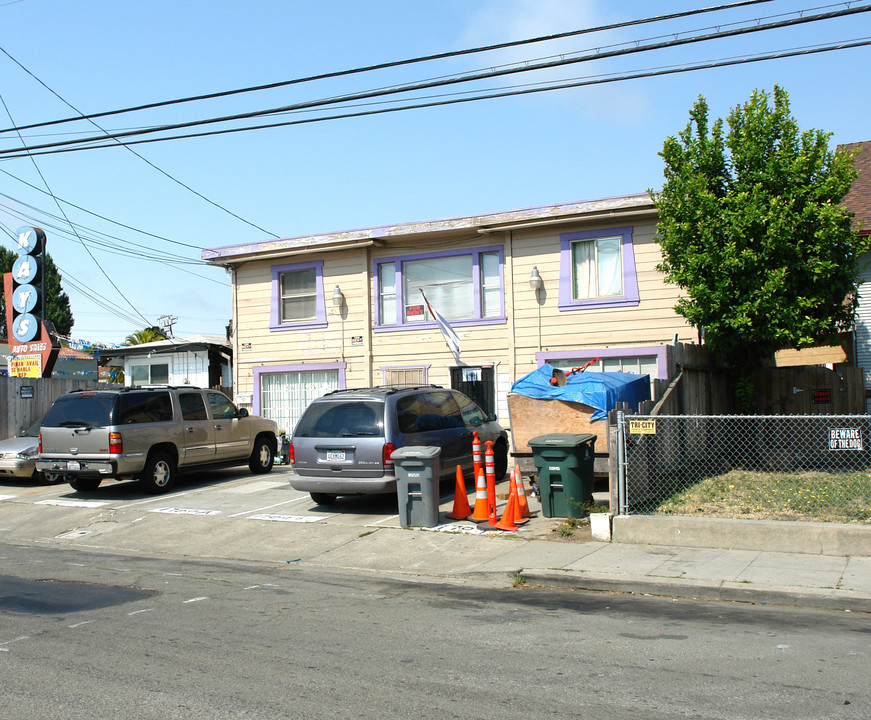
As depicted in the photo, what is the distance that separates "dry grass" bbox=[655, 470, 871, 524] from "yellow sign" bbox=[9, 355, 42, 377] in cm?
1564

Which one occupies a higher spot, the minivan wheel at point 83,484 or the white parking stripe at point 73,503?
the minivan wheel at point 83,484

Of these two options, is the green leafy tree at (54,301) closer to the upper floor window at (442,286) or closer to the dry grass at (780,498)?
the upper floor window at (442,286)

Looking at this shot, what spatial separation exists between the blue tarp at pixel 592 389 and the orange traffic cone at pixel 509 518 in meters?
2.14

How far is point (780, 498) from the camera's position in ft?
35.4

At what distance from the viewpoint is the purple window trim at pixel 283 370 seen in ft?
63.6

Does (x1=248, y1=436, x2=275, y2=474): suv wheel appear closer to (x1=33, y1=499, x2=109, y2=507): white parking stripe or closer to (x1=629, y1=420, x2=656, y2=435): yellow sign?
(x1=33, y1=499, x2=109, y2=507): white parking stripe

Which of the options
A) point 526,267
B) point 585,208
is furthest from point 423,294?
point 585,208

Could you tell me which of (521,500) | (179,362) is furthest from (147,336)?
(521,500)

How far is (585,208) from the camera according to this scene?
55.3 ft

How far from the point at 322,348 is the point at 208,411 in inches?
182

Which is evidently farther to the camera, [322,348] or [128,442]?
[322,348]

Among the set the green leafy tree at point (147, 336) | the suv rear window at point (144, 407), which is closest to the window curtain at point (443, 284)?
the suv rear window at point (144, 407)

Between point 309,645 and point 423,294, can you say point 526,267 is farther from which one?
point 309,645

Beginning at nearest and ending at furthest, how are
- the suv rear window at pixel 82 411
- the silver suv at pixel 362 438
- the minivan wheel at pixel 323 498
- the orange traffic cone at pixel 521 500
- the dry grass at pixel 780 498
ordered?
the dry grass at pixel 780 498, the orange traffic cone at pixel 521 500, the silver suv at pixel 362 438, the minivan wheel at pixel 323 498, the suv rear window at pixel 82 411
